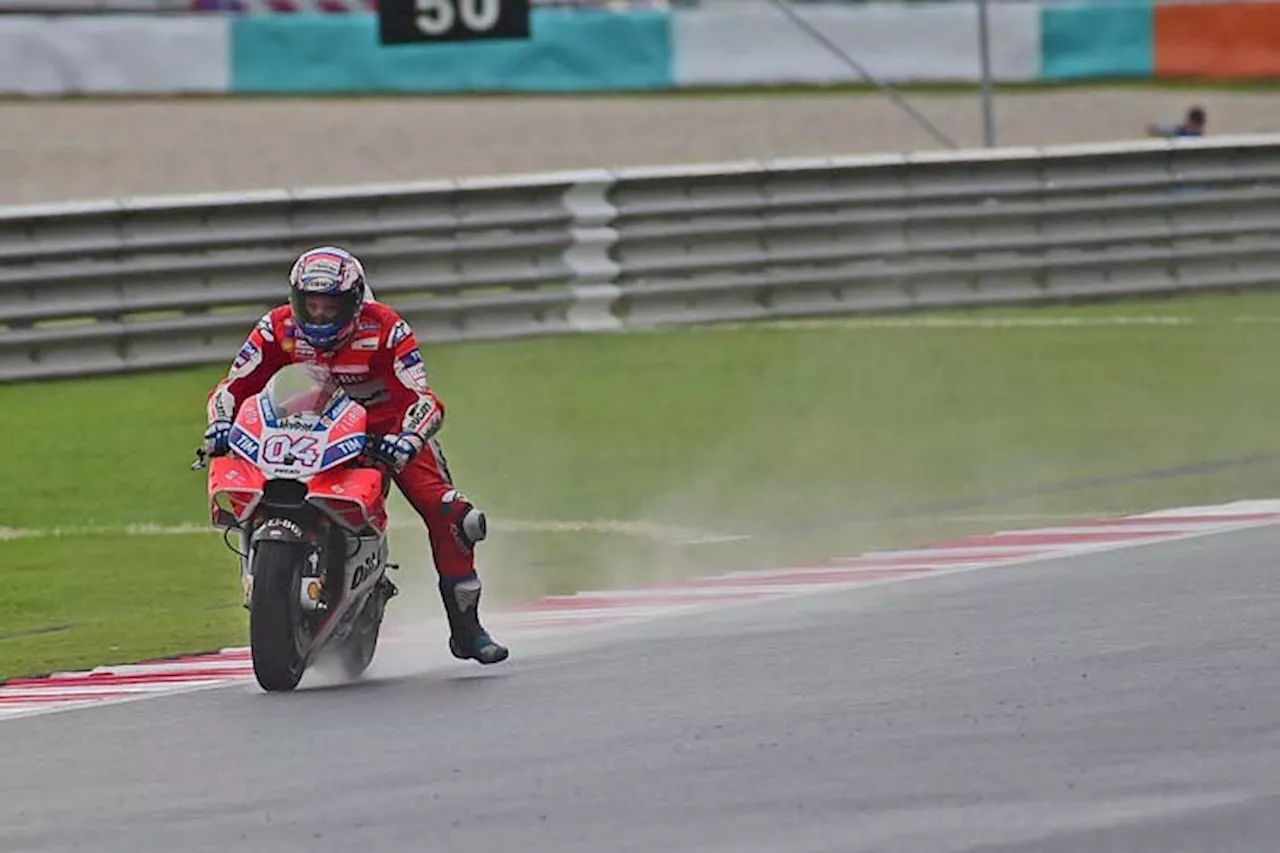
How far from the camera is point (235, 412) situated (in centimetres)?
991

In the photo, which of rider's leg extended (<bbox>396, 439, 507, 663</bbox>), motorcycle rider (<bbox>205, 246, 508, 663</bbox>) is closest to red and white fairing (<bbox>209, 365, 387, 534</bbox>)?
motorcycle rider (<bbox>205, 246, 508, 663</bbox>)

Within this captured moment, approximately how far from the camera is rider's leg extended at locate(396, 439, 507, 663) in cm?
995

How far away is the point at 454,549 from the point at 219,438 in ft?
2.70

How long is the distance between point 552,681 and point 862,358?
9710mm

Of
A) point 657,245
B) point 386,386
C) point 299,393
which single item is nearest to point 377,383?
point 386,386

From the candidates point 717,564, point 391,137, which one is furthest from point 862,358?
point 391,137

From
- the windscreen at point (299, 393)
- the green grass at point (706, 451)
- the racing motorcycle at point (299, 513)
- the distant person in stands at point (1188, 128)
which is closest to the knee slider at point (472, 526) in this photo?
the racing motorcycle at point (299, 513)

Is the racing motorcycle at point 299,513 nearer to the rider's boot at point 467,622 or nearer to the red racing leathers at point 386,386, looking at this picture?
the red racing leathers at point 386,386

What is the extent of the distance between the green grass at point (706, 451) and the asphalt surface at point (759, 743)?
5.96 feet

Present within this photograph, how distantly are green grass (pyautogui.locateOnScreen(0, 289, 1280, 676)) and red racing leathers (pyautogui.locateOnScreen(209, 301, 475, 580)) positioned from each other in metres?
1.28

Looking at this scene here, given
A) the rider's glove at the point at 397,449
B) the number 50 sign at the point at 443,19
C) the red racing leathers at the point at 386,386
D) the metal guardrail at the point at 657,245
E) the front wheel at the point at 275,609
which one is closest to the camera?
the front wheel at the point at 275,609

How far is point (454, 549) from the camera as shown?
393 inches

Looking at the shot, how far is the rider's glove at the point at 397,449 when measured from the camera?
9.58 meters

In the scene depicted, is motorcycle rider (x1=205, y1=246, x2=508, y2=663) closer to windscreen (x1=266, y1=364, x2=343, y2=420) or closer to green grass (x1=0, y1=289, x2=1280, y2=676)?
windscreen (x1=266, y1=364, x2=343, y2=420)
